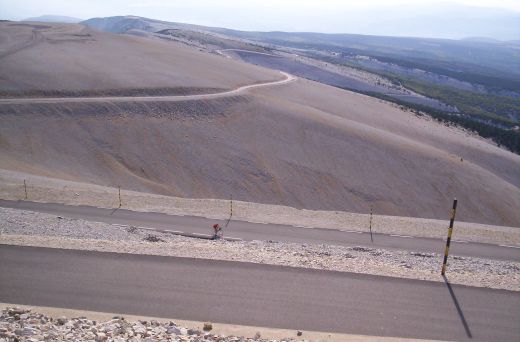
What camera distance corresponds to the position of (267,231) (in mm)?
21078

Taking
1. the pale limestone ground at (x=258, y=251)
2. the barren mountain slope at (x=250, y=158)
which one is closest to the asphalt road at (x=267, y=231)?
the pale limestone ground at (x=258, y=251)

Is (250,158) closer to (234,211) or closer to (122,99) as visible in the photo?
(122,99)

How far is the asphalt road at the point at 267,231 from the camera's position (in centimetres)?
2056

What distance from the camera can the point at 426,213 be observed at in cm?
3734

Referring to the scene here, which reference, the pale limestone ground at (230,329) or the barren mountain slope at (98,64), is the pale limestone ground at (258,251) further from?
the barren mountain slope at (98,64)

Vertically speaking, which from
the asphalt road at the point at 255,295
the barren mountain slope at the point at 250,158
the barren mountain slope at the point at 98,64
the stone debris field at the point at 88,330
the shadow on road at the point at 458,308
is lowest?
the barren mountain slope at the point at 250,158

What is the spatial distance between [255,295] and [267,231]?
34.6ft

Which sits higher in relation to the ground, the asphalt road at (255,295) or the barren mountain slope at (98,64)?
the barren mountain slope at (98,64)

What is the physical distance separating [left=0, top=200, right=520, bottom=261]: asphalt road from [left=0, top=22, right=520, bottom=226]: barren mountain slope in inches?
365

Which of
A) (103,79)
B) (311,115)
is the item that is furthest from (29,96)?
(311,115)

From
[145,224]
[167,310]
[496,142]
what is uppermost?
[167,310]

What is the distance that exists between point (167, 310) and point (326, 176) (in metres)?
30.2

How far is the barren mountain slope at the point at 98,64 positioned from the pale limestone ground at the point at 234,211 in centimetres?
2225

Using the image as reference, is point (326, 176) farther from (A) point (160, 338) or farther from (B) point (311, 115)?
(A) point (160, 338)
